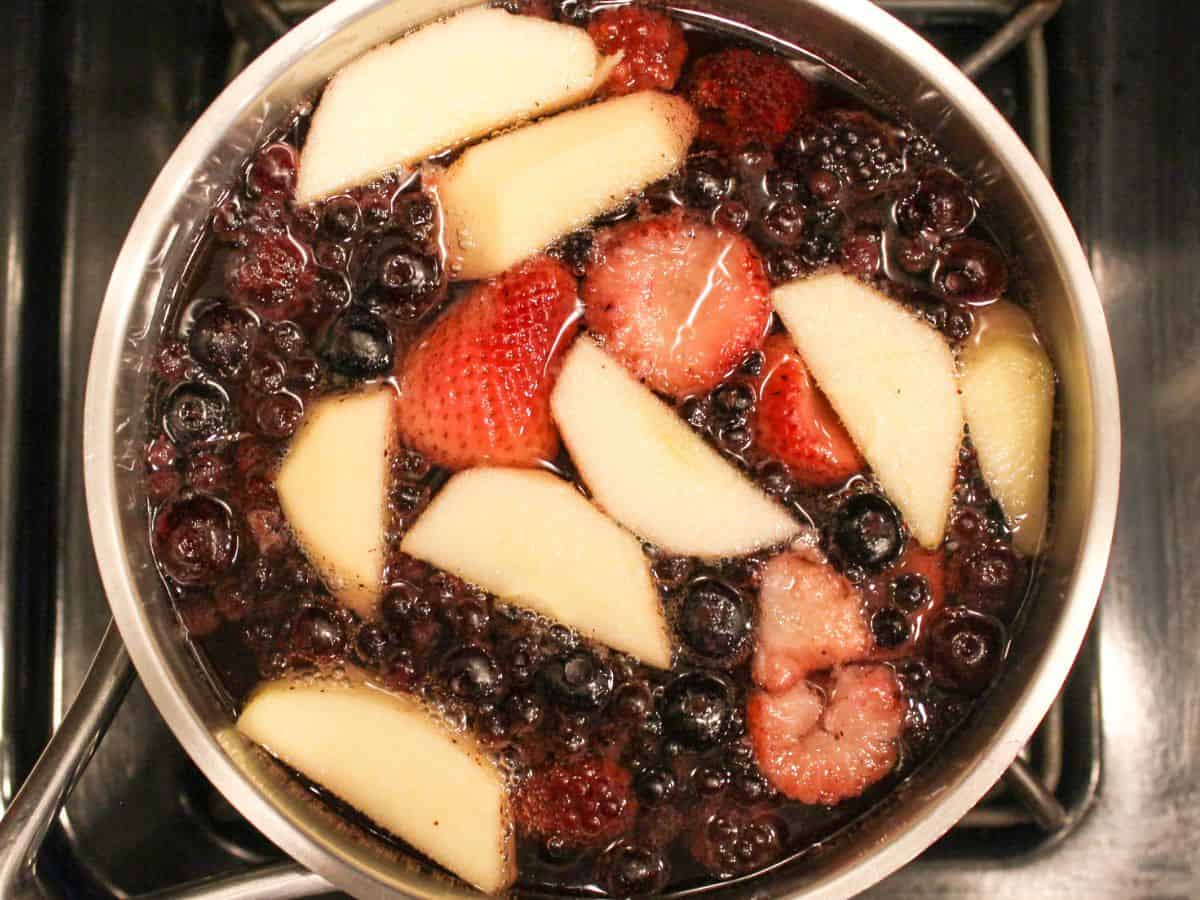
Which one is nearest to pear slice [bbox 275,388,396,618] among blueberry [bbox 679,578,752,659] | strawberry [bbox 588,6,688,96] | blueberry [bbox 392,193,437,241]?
blueberry [bbox 392,193,437,241]

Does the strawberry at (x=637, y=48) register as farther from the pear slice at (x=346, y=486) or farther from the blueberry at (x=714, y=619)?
the blueberry at (x=714, y=619)

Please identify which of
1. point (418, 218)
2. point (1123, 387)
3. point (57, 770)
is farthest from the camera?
point (1123, 387)

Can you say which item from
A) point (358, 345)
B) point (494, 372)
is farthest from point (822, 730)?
point (358, 345)

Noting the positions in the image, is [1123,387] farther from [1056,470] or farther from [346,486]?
[346,486]

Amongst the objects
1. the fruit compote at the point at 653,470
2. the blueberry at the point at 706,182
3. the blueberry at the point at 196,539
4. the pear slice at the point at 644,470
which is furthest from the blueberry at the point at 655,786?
the blueberry at the point at 706,182

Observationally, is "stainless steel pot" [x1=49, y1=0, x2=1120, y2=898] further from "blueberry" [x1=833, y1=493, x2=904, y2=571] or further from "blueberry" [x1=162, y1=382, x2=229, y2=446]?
"blueberry" [x1=833, y1=493, x2=904, y2=571]

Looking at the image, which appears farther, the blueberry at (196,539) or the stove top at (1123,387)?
the stove top at (1123,387)

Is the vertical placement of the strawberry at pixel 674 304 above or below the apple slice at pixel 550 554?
above
